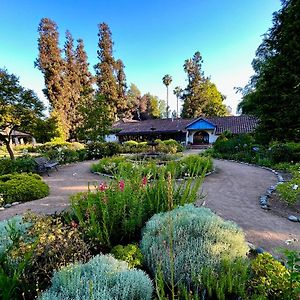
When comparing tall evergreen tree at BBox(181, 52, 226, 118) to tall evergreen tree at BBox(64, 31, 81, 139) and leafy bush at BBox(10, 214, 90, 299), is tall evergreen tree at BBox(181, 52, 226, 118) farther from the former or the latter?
leafy bush at BBox(10, 214, 90, 299)

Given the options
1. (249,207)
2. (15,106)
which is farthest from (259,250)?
(15,106)

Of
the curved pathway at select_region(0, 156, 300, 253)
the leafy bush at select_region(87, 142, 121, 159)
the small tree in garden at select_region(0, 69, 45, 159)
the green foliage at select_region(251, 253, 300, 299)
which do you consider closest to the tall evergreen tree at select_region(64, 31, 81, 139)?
the leafy bush at select_region(87, 142, 121, 159)

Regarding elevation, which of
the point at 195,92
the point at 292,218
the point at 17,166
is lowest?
the point at 292,218

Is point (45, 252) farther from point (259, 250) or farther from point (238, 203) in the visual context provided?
point (238, 203)

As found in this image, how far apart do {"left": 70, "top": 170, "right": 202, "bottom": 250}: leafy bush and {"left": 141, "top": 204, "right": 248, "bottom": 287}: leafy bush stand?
1.31 ft

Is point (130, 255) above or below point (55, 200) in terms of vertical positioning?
above

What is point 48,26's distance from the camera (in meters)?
32.6

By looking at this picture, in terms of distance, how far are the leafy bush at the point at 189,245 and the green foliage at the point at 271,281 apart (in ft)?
0.72

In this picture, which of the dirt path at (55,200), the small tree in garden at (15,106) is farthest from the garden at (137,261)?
the small tree in garden at (15,106)

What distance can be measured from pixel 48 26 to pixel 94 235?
127ft

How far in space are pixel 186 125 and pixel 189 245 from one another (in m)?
31.4

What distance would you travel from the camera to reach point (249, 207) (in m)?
5.62

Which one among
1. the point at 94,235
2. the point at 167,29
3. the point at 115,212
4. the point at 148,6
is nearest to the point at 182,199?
the point at 115,212

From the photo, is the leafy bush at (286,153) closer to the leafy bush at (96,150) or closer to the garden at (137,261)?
the garden at (137,261)
